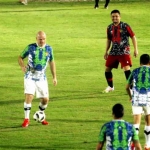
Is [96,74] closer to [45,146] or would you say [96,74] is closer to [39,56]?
[39,56]

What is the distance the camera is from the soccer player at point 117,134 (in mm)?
14766

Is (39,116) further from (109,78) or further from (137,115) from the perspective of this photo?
(109,78)

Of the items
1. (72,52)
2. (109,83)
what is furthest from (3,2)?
(109,83)

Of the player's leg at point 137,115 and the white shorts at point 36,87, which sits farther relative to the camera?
the white shorts at point 36,87

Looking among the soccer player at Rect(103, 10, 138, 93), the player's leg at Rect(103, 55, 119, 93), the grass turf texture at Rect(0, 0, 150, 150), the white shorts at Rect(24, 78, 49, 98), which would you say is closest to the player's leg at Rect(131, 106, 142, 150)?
the grass turf texture at Rect(0, 0, 150, 150)

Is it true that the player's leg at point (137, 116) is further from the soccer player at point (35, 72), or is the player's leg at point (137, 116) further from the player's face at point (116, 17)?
the player's face at point (116, 17)

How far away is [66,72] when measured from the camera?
31.2 m

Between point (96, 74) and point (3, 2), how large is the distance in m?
25.9

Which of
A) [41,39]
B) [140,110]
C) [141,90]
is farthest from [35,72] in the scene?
[140,110]

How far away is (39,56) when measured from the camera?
69.8 ft

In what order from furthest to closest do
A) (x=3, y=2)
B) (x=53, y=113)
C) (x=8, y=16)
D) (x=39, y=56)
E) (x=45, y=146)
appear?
(x=3, y=2) → (x=8, y=16) → (x=53, y=113) → (x=39, y=56) → (x=45, y=146)

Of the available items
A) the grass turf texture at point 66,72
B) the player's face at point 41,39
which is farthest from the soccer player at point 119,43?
the player's face at point 41,39

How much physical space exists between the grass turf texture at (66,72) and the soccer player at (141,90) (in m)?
1.45

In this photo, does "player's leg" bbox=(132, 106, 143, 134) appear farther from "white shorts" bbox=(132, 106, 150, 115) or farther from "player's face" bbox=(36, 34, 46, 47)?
"player's face" bbox=(36, 34, 46, 47)
